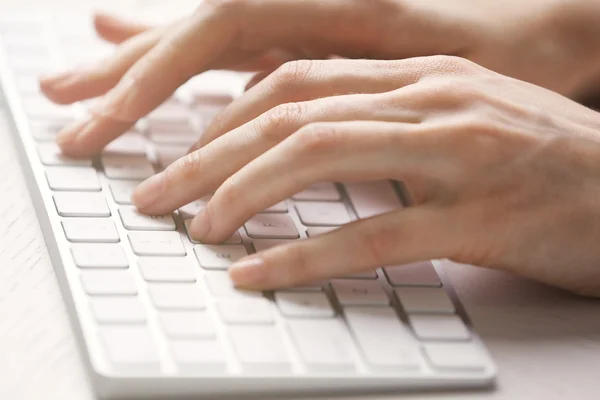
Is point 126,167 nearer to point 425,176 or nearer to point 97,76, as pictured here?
point 97,76

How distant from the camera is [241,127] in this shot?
2.15 feet

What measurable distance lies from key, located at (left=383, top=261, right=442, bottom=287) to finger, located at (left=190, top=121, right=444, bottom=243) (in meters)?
0.07

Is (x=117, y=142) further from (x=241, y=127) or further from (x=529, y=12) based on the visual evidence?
(x=529, y=12)

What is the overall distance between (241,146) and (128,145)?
0.16 meters

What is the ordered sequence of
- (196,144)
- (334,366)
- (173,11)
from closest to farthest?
1. (334,366)
2. (196,144)
3. (173,11)

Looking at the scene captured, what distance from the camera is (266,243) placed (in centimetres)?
63

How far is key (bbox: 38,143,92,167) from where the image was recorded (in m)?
0.70

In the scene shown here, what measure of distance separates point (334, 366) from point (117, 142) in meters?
0.34

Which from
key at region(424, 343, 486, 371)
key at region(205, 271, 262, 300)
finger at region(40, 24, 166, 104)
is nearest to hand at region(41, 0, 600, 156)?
finger at region(40, 24, 166, 104)

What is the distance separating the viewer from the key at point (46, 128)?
733 mm

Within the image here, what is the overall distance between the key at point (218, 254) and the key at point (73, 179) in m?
0.12

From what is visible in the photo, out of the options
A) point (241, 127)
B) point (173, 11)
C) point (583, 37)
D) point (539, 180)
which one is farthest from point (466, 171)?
point (173, 11)

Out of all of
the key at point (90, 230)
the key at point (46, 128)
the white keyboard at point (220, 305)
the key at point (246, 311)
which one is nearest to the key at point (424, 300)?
the white keyboard at point (220, 305)

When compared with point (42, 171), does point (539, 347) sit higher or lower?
lower
